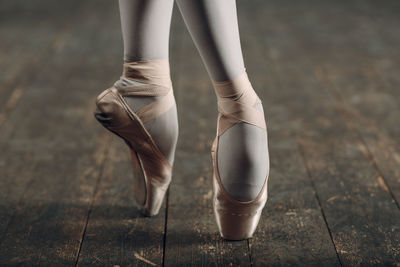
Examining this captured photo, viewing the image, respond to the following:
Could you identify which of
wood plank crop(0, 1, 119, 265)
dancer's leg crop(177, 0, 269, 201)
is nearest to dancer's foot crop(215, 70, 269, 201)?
dancer's leg crop(177, 0, 269, 201)

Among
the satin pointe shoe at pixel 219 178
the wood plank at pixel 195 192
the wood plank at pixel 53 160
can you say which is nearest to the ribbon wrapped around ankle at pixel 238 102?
the satin pointe shoe at pixel 219 178

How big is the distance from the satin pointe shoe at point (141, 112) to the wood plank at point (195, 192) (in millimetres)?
108

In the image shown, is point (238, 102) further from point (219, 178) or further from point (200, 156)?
point (200, 156)

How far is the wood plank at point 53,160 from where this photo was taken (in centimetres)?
84

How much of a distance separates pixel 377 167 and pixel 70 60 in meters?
1.24

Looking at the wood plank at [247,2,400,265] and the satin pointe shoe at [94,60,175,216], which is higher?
the satin pointe shoe at [94,60,175,216]

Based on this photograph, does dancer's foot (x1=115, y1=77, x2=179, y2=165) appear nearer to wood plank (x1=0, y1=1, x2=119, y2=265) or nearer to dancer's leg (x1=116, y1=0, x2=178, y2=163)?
dancer's leg (x1=116, y1=0, x2=178, y2=163)

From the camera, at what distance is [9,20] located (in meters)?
2.40

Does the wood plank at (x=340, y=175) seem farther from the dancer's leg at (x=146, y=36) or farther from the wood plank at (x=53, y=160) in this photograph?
the wood plank at (x=53, y=160)

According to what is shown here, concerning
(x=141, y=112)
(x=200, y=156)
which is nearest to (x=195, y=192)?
(x=200, y=156)

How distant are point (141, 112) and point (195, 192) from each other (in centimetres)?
28

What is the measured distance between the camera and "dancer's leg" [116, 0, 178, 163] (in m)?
0.76

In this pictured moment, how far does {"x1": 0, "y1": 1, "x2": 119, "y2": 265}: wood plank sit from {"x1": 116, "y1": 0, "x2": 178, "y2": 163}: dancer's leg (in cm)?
26

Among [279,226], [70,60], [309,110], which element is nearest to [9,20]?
[70,60]
